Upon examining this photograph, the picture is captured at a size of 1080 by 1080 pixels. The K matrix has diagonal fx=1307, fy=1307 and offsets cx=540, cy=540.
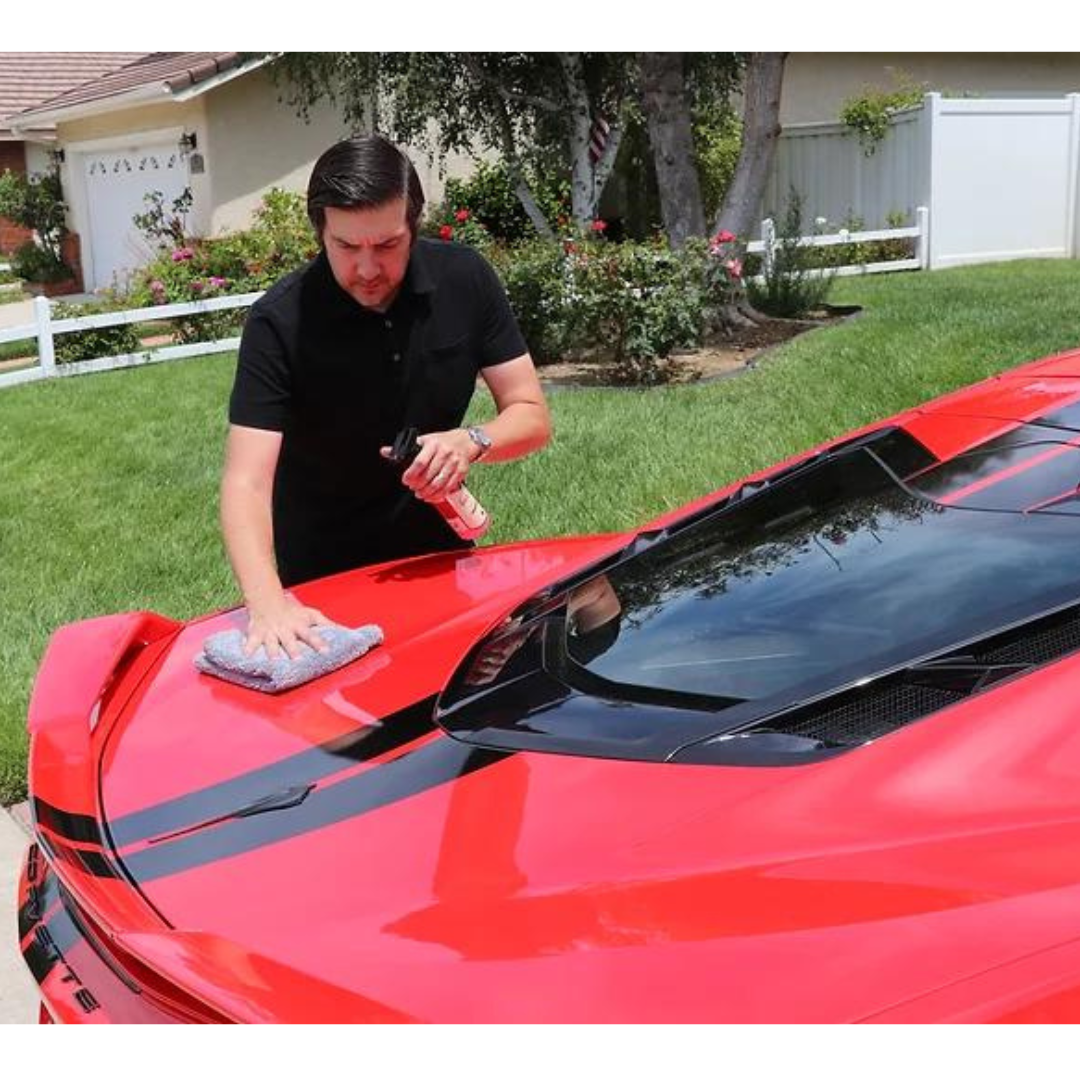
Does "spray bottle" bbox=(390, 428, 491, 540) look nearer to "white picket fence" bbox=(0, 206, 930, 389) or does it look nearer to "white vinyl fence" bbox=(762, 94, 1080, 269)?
"white picket fence" bbox=(0, 206, 930, 389)

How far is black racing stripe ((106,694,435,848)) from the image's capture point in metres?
1.77

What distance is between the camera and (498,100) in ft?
47.7

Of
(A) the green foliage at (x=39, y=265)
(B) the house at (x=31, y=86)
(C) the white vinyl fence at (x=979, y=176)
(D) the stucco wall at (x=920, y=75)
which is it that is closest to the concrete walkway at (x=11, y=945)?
(C) the white vinyl fence at (x=979, y=176)

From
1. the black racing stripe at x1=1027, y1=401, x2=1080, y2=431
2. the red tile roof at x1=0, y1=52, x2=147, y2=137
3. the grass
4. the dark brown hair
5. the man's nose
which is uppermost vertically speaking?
the red tile roof at x1=0, y1=52, x2=147, y2=137

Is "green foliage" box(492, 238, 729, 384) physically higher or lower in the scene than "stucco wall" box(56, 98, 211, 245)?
lower

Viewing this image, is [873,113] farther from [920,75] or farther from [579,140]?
[579,140]

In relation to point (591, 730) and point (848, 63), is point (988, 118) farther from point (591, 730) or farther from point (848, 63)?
point (591, 730)

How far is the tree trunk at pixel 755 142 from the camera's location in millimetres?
9641

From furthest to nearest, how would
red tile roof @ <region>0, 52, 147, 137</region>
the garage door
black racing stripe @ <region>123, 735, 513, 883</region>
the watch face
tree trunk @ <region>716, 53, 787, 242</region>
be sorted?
red tile roof @ <region>0, 52, 147, 137</region>, the garage door, tree trunk @ <region>716, 53, 787, 242</region>, the watch face, black racing stripe @ <region>123, 735, 513, 883</region>

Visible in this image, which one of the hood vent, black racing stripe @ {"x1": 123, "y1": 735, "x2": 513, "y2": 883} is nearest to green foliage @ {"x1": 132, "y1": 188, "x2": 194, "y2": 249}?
black racing stripe @ {"x1": 123, "y1": 735, "x2": 513, "y2": 883}

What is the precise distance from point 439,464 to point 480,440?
0.65 feet

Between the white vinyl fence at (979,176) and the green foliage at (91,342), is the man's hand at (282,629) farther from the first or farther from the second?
the white vinyl fence at (979,176)

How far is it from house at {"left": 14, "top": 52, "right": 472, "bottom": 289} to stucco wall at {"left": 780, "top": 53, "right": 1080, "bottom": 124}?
5.20m

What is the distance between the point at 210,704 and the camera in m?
2.12
